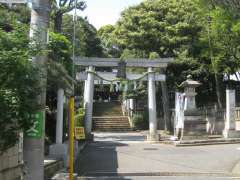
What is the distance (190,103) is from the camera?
3123cm

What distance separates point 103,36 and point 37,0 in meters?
63.1

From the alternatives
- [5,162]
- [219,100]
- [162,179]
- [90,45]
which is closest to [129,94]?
[219,100]

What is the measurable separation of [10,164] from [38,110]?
3662 millimetres

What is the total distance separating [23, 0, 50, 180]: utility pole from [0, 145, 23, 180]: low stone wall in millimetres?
2645

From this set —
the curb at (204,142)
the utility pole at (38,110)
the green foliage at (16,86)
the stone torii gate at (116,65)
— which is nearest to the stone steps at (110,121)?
the stone torii gate at (116,65)

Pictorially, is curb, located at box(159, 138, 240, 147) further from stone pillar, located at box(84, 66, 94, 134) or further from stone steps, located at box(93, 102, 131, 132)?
stone steps, located at box(93, 102, 131, 132)

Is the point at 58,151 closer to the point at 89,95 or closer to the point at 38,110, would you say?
the point at 38,110

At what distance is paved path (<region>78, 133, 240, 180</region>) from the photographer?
16047mm

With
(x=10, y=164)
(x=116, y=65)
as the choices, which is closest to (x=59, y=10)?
(x=116, y=65)

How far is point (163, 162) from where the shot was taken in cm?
1941

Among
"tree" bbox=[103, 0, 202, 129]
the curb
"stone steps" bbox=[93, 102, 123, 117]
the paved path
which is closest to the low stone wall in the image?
the paved path

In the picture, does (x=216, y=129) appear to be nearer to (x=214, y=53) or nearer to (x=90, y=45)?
(x=214, y=53)

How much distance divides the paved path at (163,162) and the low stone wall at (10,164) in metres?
5.10

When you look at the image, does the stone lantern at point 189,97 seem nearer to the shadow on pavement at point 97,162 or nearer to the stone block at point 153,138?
the stone block at point 153,138
